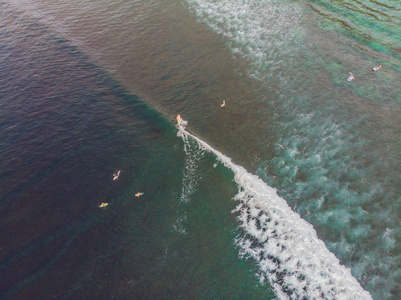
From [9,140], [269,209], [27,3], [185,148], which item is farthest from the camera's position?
[27,3]

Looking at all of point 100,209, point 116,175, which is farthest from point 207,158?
point 100,209

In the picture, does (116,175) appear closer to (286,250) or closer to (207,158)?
(207,158)

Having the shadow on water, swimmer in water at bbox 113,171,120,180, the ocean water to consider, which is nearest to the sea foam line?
the ocean water

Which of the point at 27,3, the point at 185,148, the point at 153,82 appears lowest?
the point at 185,148

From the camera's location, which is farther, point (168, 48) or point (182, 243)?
point (168, 48)

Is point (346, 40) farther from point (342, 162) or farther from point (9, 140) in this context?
point (9, 140)

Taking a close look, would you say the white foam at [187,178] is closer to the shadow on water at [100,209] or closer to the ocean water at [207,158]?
the ocean water at [207,158]

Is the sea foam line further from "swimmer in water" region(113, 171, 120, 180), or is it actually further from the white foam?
"swimmer in water" region(113, 171, 120, 180)

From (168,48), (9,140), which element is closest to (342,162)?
(168,48)
